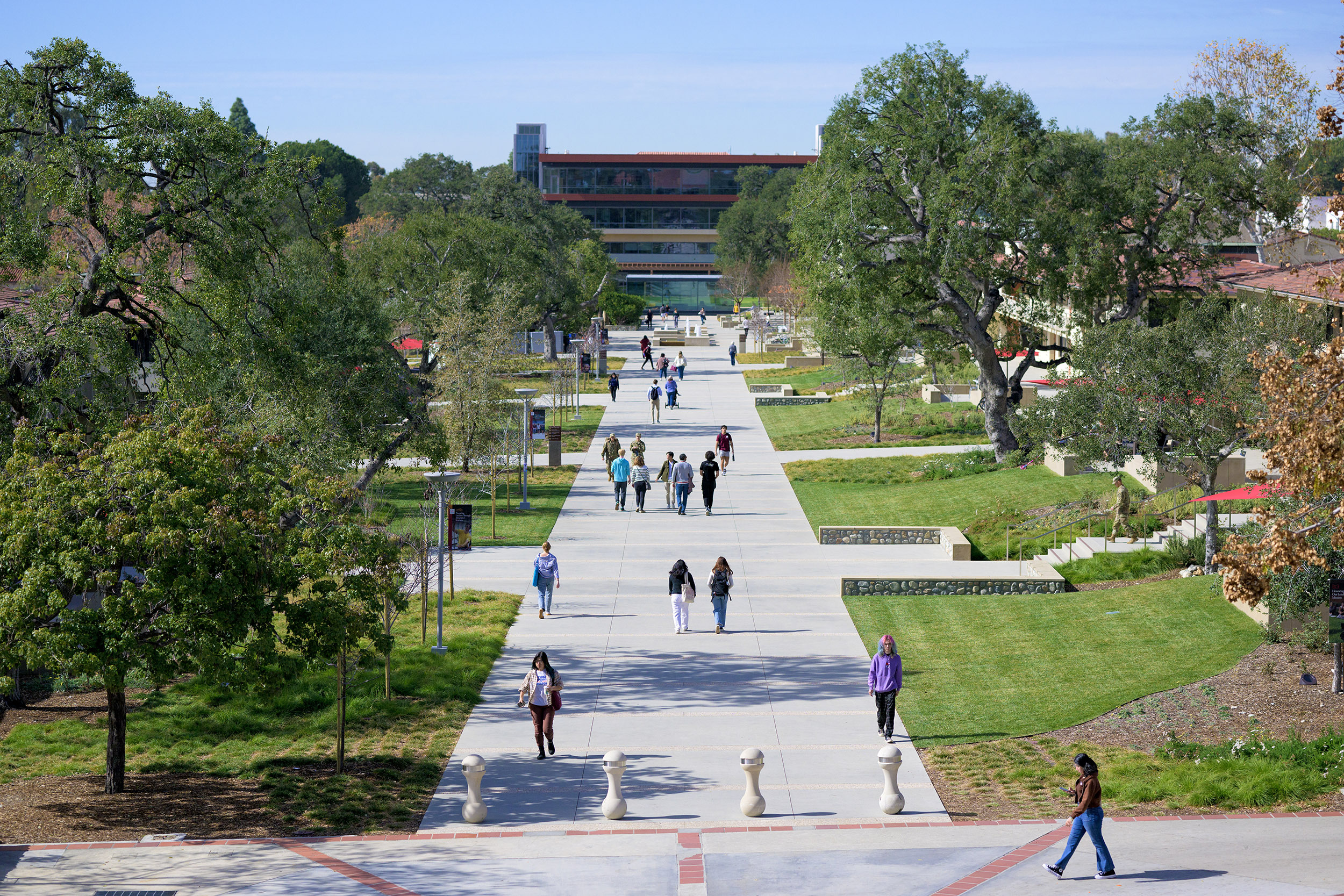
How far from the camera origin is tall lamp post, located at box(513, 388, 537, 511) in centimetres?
3123

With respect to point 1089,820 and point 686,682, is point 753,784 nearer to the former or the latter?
point 1089,820

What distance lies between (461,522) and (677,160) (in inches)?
4403

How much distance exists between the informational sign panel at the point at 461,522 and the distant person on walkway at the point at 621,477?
8.64m

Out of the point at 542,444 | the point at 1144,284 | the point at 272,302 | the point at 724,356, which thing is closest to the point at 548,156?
the point at 724,356

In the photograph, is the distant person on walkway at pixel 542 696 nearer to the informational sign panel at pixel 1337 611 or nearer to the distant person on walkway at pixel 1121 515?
the informational sign panel at pixel 1337 611

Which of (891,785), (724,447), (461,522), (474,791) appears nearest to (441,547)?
(461,522)

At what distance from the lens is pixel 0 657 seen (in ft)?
39.7

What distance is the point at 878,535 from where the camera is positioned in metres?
26.7

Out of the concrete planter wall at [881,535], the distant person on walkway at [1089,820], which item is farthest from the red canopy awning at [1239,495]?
the distant person on walkway at [1089,820]

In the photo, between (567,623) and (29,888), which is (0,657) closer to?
(29,888)

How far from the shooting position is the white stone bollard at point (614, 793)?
12677mm

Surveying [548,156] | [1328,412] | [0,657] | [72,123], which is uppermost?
[548,156]

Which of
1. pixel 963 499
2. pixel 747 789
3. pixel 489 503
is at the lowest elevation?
pixel 747 789

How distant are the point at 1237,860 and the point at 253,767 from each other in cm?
1030
